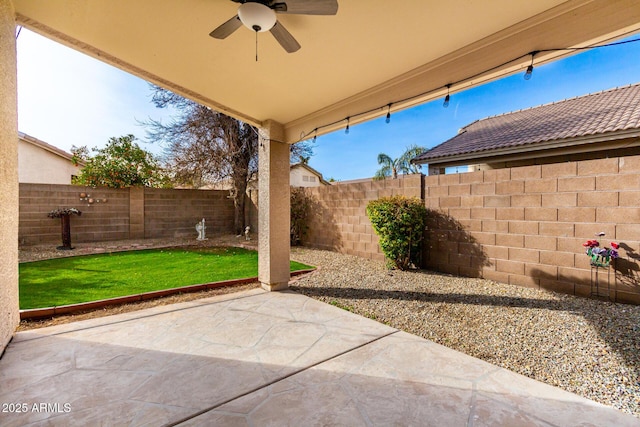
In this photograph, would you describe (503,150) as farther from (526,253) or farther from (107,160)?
(107,160)

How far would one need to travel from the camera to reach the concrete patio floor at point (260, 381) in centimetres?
187

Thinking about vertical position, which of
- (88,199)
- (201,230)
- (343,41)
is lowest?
(201,230)

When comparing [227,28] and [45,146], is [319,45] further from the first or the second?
[45,146]

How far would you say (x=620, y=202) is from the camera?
3.68 m

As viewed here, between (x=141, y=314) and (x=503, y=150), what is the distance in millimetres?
8150

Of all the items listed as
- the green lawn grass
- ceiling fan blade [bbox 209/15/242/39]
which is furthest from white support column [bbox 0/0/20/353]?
ceiling fan blade [bbox 209/15/242/39]

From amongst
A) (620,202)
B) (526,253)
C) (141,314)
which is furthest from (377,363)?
(620,202)

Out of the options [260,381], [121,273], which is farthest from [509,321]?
[121,273]

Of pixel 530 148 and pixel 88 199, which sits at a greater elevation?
pixel 530 148

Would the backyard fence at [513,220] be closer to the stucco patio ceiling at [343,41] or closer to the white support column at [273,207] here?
the stucco patio ceiling at [343,41]

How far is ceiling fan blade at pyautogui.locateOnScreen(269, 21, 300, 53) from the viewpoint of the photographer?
237 centimetres

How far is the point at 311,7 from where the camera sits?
2.14 m

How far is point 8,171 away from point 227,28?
2.50 meters

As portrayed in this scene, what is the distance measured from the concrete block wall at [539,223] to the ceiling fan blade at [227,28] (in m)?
4.70
